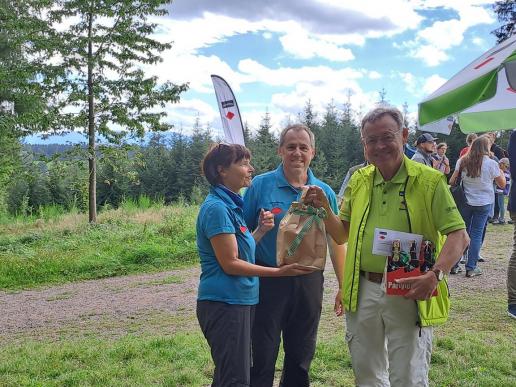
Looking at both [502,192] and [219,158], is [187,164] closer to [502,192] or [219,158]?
[502,192]

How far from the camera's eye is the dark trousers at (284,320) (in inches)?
121

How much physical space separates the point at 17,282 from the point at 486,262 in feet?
25.6

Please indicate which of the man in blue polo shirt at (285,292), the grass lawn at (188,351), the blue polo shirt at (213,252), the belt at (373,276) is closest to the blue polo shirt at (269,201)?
the man in blue polo shirt at (285,292)

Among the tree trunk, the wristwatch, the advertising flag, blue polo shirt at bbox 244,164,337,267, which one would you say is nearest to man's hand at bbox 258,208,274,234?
blue polo shirt at bbox 244,164,337,267

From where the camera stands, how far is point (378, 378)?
2.77 metres

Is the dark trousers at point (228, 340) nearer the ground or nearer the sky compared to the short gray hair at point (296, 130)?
nearer the ground

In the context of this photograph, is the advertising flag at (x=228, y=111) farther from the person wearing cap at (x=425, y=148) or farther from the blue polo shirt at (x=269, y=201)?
the blue polo shirt at (x=269, y=201)

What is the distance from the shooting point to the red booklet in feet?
7.96

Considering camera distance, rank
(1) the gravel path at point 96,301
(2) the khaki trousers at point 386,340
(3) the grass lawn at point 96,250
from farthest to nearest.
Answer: (3) the grass lawn at point 96,250
(1) the gravel path at point 96,301
(2) the khaki trousers at point 386,340

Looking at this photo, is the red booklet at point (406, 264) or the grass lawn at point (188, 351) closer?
the red booklet at point (406, 264)

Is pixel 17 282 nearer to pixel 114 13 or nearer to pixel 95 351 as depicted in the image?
pixel 95 351

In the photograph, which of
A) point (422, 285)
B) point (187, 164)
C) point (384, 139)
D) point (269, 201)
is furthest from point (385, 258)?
point (187, 164)

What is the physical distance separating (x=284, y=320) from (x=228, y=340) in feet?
2.12

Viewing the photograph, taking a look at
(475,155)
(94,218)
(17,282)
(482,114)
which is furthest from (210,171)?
(94,218)
